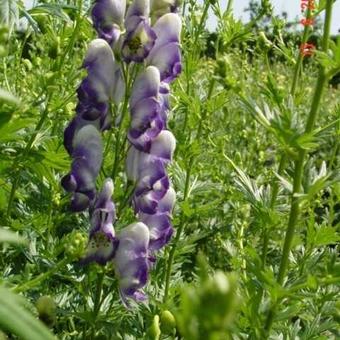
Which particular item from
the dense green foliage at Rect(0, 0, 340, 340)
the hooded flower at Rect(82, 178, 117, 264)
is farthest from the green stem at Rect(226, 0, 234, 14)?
the hooded flower at Rect(82, 178, 117, 264)

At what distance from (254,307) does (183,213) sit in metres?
1.05

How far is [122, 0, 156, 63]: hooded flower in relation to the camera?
6.08ft

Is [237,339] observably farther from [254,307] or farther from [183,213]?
[183,213]

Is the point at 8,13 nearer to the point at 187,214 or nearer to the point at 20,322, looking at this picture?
the point at 20,322

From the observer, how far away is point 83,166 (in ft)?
6.18

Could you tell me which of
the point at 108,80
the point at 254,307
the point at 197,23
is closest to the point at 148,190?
the point at 108,80

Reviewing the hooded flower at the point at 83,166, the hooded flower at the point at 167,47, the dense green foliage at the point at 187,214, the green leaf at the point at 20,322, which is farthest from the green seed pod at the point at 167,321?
the green leaf at the point at 20,322

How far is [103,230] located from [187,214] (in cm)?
89

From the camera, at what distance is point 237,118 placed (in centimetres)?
602

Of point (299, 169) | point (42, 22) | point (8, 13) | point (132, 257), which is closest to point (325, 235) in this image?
point (299, 169)

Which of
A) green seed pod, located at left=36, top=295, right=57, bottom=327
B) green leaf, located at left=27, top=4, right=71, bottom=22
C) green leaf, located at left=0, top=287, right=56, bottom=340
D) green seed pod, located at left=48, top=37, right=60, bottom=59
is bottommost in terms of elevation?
green seed pod, located at left=36, top=295, right=57, bottom=327

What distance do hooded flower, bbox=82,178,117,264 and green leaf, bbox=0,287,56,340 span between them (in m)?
1.21

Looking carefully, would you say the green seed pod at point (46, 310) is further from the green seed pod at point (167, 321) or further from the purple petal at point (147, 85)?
the purple petal at point (147, 85)

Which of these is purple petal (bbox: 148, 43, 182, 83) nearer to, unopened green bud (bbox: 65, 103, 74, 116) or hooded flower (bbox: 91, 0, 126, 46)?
hooded flower (bbox: 91, 0, 126, 46)
